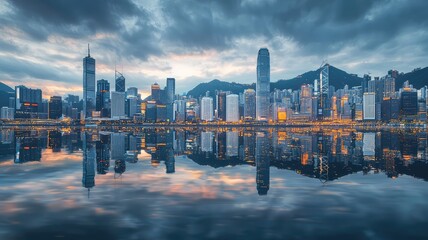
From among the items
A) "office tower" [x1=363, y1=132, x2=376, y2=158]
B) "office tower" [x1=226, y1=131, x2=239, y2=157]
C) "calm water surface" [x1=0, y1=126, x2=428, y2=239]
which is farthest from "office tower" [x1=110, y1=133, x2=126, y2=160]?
"office tower" [x1=363, y1=132, x2=376, y2=158]

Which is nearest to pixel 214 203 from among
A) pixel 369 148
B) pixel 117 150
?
pixel 117 150

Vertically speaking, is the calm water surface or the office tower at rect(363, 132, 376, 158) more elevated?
the calm water surface

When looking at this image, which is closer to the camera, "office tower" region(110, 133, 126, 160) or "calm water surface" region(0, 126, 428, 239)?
"calm water surface" region(0, 126, 428, 239)

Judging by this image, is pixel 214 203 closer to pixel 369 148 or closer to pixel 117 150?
pixel 117 150

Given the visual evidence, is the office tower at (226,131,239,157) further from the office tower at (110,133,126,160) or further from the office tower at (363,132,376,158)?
the office tower at (363,132,376,158)

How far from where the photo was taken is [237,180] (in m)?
20.2

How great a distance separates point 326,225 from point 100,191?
11.9m

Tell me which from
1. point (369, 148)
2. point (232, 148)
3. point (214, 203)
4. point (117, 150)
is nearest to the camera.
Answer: point (214, 203)

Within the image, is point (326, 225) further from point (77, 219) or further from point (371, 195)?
point (77, 219)

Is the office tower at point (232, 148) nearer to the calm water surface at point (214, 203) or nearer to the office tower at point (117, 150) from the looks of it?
the office tower at point (117, 150)

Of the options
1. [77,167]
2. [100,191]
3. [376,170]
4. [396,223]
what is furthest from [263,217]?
[77,167]

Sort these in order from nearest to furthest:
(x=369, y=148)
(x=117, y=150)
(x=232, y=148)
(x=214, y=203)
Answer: (x=214, y=203) → (x=117, y=150) → (x=369, y=148) → (x=232, y=148)

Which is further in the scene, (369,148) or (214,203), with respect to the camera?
(369,148)

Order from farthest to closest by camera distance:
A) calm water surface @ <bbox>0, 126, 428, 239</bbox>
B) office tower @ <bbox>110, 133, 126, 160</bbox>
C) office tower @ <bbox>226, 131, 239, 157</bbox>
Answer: office tower @ <bbox>226, 131, 239, 157</bbox> < office tower @ <bbox>110, 133, 126, 160</bbox> < calm water surface @ <bbox>0, 126, 428, 239</bbox>
